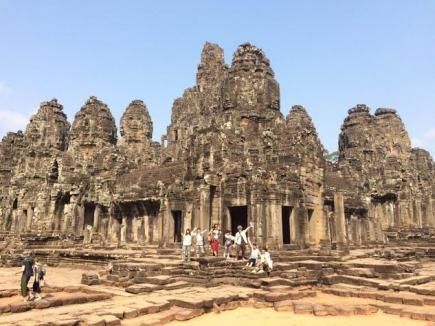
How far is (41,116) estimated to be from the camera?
37.9 m

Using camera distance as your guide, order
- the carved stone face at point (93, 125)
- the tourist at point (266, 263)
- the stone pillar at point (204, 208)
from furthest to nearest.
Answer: the carved stone face at point (93, 125), the stone pillar at point (204, 208), the tourist at point (266, 263)

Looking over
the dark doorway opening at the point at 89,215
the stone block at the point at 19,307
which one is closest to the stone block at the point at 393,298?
the stone block at the point at 19,307

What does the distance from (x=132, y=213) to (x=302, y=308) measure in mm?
17415

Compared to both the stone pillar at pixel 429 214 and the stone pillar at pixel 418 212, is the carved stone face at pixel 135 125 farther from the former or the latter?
the stone pillar at pixel 429 214

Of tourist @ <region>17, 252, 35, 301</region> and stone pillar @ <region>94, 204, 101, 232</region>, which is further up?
Answer: stone pillar @ <region>94, 204, 101, 232</region>

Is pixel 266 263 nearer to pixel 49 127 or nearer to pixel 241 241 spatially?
pixel 241 241

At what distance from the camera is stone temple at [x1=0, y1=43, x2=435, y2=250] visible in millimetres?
16297

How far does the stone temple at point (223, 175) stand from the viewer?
16.3 metres

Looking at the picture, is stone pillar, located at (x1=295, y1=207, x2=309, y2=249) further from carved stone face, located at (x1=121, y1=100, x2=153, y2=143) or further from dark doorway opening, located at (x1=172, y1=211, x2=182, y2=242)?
carved stone face, located at (x1=121, y1=100, x2=153, y2=143)

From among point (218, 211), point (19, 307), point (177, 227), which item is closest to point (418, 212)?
point (177, 227)

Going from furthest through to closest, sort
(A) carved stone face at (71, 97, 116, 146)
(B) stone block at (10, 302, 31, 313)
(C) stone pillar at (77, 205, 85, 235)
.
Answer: (A) carved stone face at (71, 97, 116, 146) < (C) stone pillar at (77, 205, 85, 235) < (B) stone block at (10, 302, 31, 313)

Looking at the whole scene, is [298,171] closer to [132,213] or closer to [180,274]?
[180,274]

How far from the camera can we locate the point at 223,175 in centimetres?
1642

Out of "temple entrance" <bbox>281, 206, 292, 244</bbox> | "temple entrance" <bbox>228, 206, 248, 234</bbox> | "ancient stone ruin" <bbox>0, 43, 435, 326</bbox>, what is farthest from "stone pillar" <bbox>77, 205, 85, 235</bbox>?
"temple entrance" <bbox>281, 206, 292, 244</bbox>
